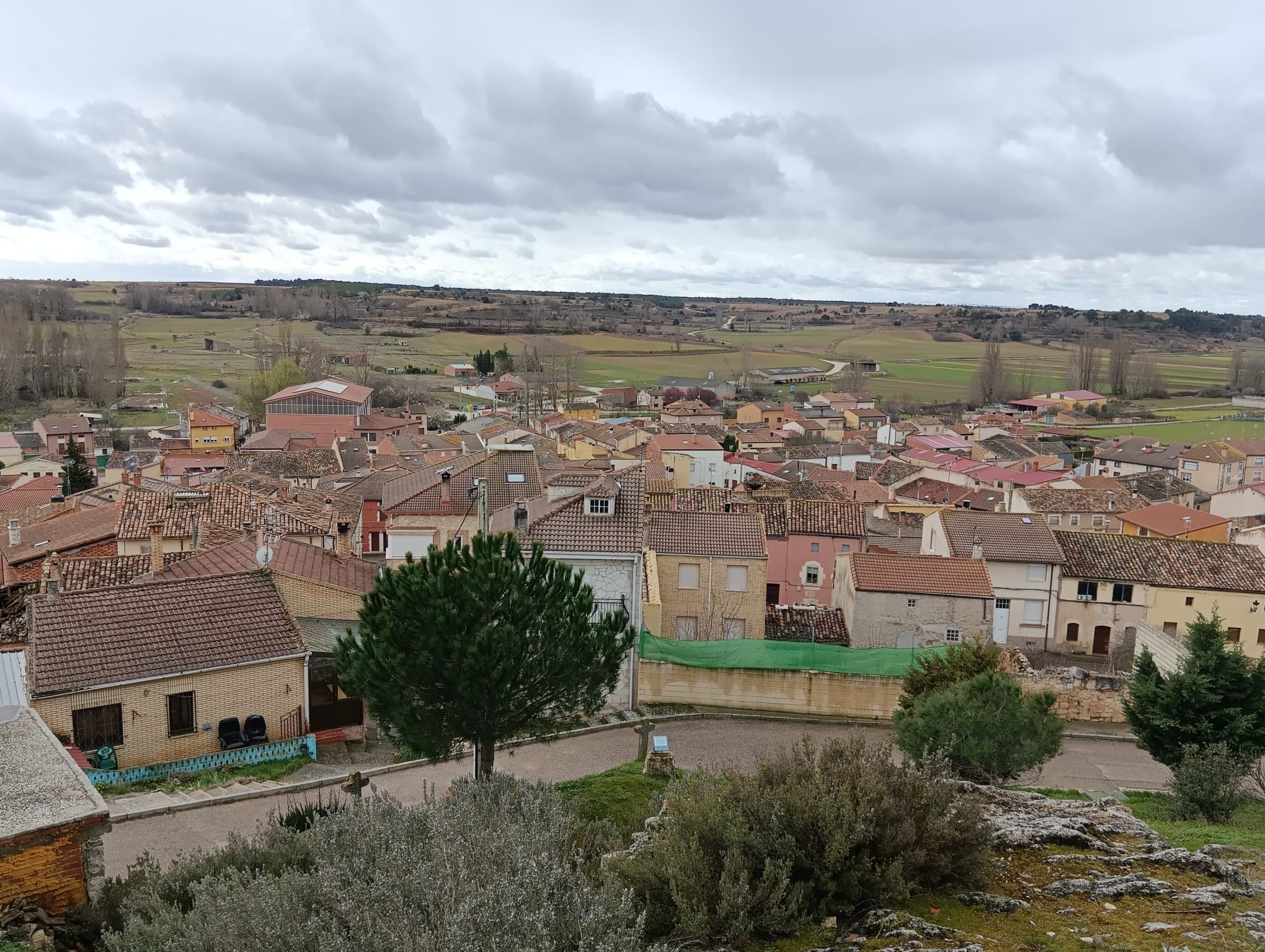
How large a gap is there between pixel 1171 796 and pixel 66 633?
18956 millimetres

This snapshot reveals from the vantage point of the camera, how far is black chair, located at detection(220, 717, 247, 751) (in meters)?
17.0

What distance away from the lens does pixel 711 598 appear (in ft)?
82.5

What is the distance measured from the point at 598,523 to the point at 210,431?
226 feet

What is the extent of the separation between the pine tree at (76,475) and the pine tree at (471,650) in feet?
168

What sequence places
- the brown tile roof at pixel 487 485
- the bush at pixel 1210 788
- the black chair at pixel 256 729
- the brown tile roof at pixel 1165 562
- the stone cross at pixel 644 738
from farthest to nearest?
1. the brown tile roof at pixel 1165 562
2. the brown tile roof at pixel 487 485
3. the black chair at pixel 256 729
4. the stone cross at pixel 644 738
5. the bush at pixel 1210 788

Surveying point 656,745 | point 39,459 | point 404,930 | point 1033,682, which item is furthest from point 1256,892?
point 39,459

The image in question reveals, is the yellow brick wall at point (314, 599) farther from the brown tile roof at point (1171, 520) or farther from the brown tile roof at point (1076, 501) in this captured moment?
the brown tile roof at point (1171, 520)

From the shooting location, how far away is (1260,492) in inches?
2251

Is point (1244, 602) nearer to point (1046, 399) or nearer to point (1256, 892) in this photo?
point (1256, 892)

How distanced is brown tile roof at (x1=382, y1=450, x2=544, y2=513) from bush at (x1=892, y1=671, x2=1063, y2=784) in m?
A: 15.7

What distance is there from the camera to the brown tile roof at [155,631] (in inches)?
632

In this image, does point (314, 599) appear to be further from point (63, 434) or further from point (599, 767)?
point (63, 434)

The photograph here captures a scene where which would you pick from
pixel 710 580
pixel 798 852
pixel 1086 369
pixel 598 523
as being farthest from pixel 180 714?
pixel 1086 369

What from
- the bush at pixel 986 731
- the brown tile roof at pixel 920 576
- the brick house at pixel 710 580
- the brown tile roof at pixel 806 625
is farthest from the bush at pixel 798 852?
the brown tile roof at pixel 920 576
